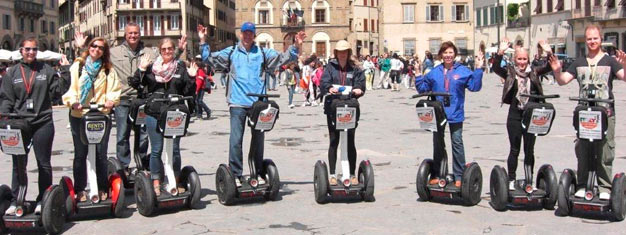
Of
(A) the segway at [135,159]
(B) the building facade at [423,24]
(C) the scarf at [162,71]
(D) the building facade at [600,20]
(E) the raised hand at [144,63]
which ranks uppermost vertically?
(B) the building facade at [423,24]

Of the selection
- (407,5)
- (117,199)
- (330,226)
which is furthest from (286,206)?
(407,5)

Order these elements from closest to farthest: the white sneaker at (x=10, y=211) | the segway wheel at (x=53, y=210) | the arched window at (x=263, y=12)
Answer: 1. the segway wheel at (x=53, y=210)
2. the white sneaker at (x=10, y=211)
3. the arched window at (x=263, y=12)

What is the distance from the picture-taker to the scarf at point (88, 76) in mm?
8115

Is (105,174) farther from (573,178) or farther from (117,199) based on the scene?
(573,178)

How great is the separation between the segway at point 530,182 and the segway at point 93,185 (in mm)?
3703

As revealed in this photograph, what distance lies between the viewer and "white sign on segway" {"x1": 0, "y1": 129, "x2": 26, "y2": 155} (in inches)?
292

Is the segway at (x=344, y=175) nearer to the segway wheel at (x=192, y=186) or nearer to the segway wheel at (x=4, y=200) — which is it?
the segway wheel at (x=192, y=186)

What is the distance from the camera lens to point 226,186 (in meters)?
8.75

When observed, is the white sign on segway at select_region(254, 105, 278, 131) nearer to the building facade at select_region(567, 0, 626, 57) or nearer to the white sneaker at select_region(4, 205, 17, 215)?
the white sneaker at select_region(4, 205, 17, 215)

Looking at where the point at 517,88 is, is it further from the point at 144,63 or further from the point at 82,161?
the point at 82,161

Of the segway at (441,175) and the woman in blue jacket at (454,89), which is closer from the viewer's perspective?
the segway at (441,175)

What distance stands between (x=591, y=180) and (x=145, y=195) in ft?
14.0

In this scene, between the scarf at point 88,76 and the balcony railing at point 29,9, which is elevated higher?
the balcony railing at point 29,9

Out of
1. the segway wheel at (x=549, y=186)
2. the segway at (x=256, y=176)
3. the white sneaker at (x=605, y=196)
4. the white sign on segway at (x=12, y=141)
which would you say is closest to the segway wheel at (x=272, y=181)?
the segway at (x=256, y=176)
